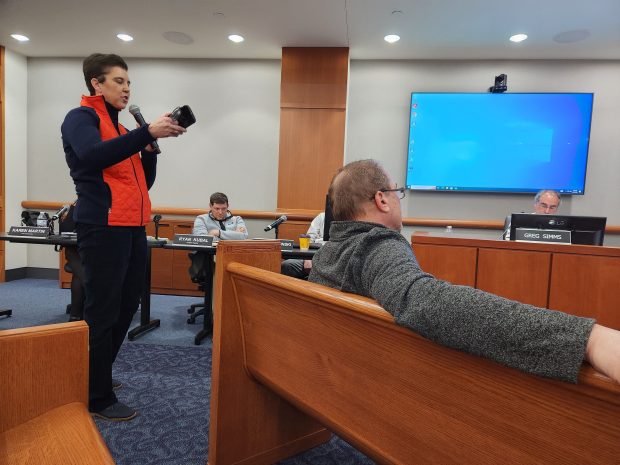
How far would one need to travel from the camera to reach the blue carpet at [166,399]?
150 cm

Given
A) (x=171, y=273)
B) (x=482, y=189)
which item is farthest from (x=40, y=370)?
(x=482, y=189)

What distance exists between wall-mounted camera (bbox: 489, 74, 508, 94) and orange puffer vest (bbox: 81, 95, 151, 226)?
402cm

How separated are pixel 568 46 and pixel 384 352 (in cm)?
471

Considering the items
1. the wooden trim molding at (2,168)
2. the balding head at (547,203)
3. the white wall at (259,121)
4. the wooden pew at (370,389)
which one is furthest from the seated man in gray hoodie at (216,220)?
the wooden trim molding at (2,168)

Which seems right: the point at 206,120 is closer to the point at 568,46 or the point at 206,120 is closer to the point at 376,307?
the point at 568,46

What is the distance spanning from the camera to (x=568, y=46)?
4.02 metres

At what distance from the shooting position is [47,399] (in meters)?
0.82

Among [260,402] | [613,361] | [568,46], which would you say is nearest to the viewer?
[613,361]

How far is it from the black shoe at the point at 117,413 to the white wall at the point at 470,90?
3650mm

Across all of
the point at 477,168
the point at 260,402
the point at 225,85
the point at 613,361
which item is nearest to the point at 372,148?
the point at 477,168

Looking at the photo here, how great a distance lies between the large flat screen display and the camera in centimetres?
421

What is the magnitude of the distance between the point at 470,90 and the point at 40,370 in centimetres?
484

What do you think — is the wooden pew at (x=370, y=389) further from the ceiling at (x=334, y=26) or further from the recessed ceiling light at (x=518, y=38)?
the recessed ceiling light at (x=518, y=38)

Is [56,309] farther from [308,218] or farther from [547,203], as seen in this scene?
[547,203]
